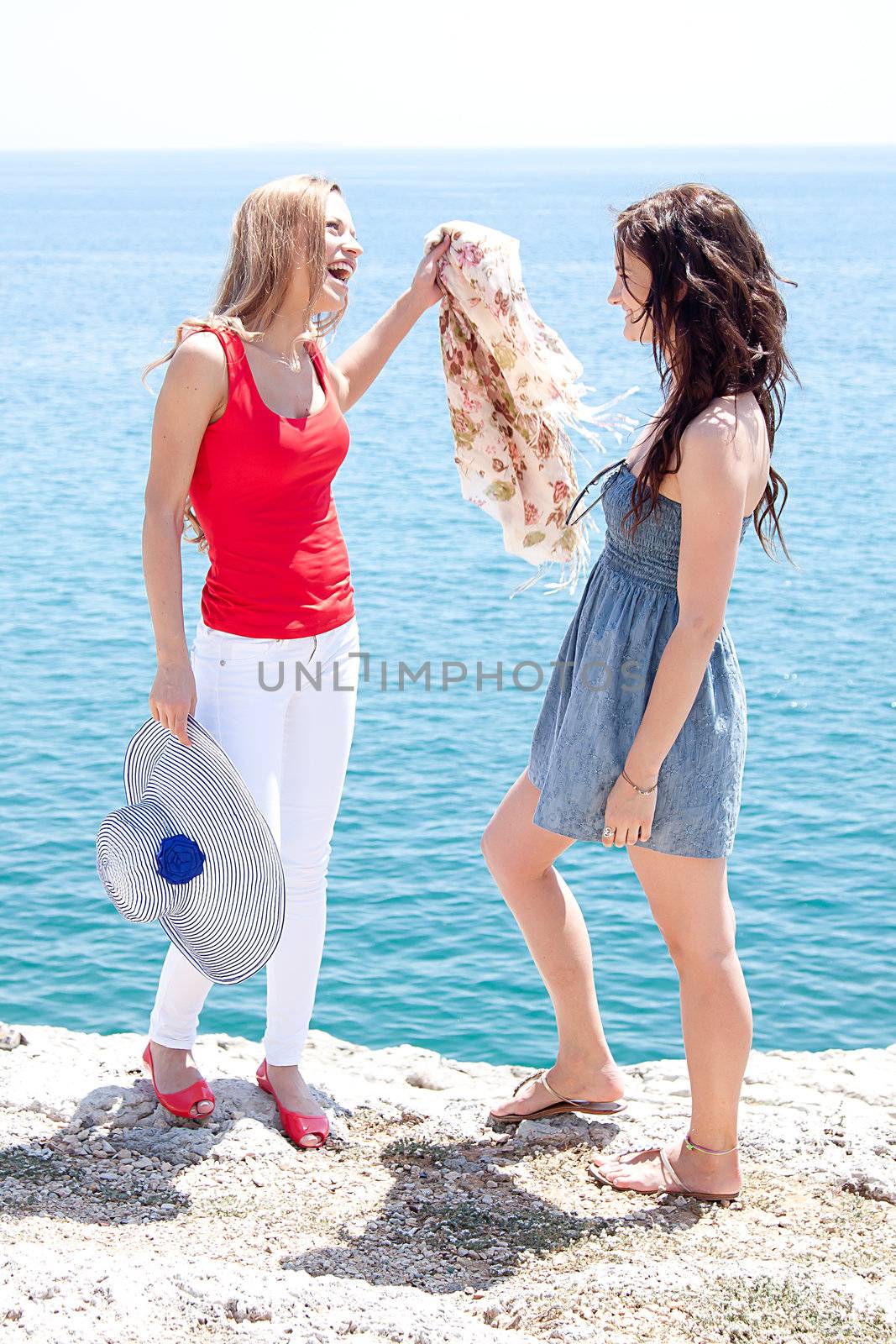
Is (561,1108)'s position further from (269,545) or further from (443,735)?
(443,735)

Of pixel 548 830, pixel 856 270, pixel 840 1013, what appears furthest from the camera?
pixel 856 270

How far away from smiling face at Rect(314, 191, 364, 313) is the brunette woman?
66 centimetres

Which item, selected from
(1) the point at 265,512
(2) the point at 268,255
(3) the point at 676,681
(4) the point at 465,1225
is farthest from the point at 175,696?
(4) the point at 465,1225

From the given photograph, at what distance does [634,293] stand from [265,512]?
0.91 metres

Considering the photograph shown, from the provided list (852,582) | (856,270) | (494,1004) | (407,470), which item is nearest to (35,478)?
(407,470)

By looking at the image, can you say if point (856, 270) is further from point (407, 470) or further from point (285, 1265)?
point (285, 1265)

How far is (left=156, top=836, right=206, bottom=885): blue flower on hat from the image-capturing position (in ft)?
10.1

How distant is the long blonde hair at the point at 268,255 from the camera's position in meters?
2.95

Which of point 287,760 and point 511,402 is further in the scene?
point 511,402

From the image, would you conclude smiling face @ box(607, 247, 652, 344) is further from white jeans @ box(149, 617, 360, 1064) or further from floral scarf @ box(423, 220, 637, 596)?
white jeans @ box(149, 617, 360, 1064)

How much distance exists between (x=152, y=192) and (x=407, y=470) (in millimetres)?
94581

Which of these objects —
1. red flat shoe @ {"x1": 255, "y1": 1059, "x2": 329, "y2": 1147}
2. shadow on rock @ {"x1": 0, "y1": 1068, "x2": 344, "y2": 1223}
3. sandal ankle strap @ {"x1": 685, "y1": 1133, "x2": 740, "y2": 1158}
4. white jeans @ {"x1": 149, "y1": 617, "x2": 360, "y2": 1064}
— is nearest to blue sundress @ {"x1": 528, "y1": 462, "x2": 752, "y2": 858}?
white jeans @ {"x1": 149, "y1": 617, "x2": 360, "y2": 1064}

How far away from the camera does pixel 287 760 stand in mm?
3230

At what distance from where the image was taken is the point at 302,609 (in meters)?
3.09
